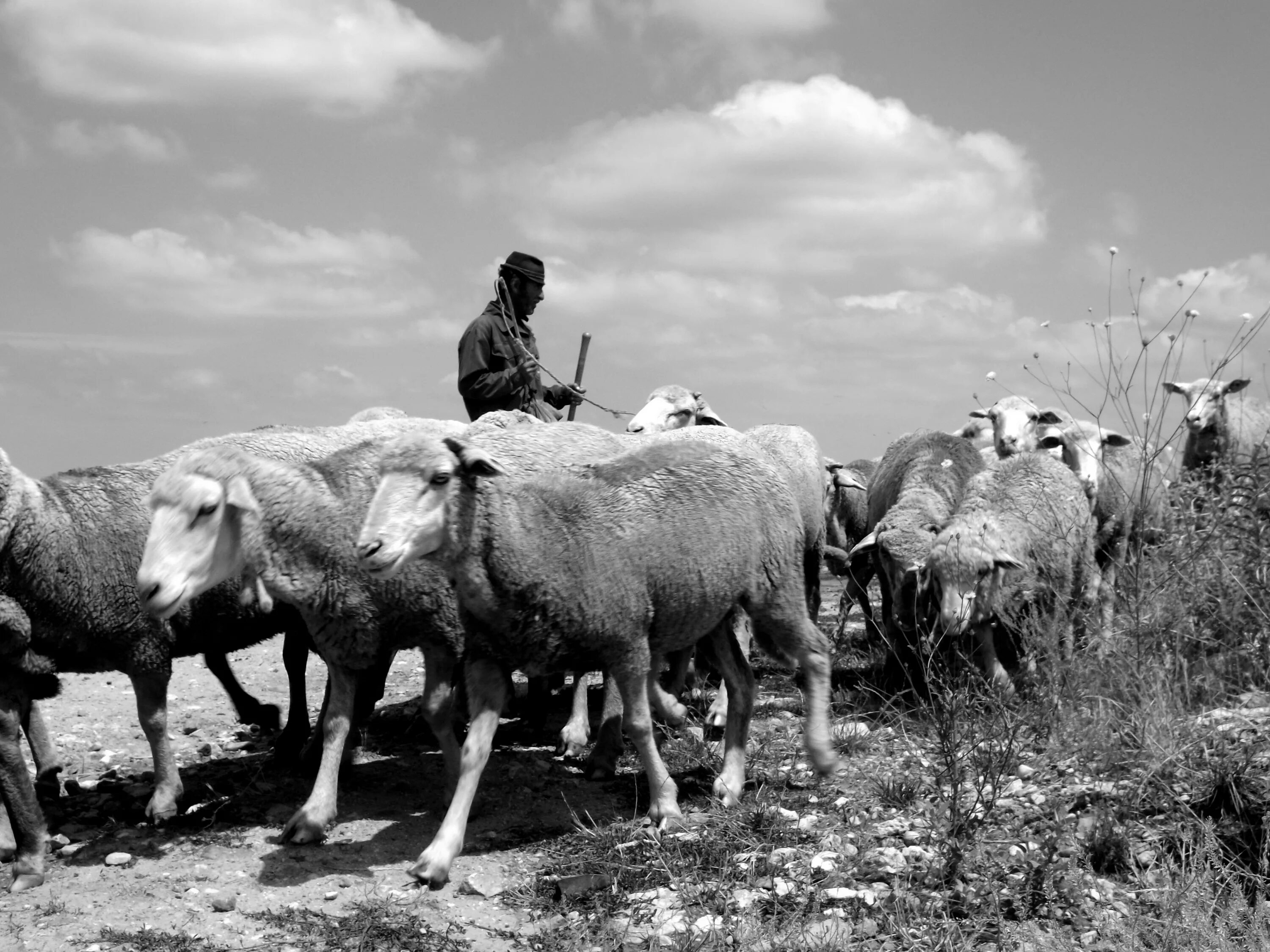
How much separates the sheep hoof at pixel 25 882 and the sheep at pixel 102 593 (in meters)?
0.65

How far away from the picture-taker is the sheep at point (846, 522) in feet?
33.1

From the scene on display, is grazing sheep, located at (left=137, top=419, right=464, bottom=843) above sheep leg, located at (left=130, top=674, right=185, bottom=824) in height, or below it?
above

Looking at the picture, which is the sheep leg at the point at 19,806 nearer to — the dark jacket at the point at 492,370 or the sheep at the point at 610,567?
the sheep at the point at 610,567

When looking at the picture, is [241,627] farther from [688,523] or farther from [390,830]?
[688,523]

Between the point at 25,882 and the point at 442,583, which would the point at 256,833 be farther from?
the point at 442,583

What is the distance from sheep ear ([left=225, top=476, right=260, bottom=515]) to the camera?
18.3 feet

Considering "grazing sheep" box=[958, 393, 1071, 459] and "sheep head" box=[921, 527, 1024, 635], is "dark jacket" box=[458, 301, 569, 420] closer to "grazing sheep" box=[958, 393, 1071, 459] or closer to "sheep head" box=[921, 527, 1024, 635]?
"sheep head" box=[921, 527, 1024, 635]

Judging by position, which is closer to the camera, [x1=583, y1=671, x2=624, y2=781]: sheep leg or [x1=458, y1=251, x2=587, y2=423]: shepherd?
[x1=583, y1=671, x2=624, y2=781]: sheep leg

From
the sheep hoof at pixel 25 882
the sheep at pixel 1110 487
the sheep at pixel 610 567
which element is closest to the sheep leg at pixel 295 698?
the sheep hoof at pixel 25 882

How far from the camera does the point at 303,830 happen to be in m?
5.66

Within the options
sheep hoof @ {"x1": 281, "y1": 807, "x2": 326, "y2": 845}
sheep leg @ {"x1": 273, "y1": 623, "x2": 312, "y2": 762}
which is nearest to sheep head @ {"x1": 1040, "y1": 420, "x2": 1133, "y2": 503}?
sheep leg @ {"x1": 273, "y1": 623, "x2": 312, "y2": 762}

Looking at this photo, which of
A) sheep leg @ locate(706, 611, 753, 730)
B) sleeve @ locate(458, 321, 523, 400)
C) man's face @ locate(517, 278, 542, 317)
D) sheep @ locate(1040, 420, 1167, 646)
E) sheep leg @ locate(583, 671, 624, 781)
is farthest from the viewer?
man's face @ locate(517, 278, 542, 317)

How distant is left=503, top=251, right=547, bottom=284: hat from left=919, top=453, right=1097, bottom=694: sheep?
3.61 metres

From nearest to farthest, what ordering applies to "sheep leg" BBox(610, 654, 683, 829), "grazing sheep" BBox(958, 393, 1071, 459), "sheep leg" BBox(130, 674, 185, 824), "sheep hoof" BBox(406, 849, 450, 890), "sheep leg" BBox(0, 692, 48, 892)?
1. "sheep hoof" BBox(406, 849, 450, 890)
2. "sheep leg" BBox(0, 692, 48, 892)
3. "sheep leg" BBox(610, 654, 683, 829)
4. "sheep leg" BBox(130, 674, 185, 824)
5. "grazing sheep" BBox(958, 393, 1071, 459)
